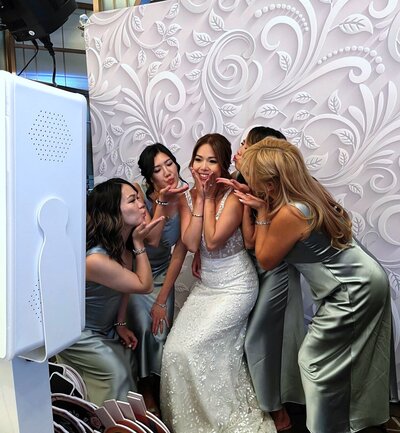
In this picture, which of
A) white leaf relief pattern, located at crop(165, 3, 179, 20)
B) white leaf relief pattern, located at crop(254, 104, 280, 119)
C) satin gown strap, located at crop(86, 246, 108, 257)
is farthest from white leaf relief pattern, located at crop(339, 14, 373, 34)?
satin gown strap, located at crop(86, 246, 108, 257)

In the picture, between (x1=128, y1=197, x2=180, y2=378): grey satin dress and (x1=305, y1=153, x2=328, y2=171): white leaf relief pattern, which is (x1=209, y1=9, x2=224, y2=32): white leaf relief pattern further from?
(x1=128, y1=197, x2=180, y2=378): grey satin dress

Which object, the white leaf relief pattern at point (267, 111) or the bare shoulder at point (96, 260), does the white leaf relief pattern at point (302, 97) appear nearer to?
the white leaf relief pattern at point (267, 111)

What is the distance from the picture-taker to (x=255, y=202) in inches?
74.2

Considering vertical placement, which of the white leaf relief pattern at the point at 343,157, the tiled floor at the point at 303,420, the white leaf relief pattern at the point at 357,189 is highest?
the white leaf relief pattern at the point at 343,157

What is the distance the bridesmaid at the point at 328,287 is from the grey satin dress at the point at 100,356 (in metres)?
0.70

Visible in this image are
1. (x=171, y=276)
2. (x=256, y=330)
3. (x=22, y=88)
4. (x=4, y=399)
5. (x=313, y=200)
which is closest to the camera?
(x=22, y=88)

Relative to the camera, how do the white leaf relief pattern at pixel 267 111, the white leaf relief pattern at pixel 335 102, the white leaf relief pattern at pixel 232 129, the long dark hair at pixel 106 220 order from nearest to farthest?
the long dark hair at pixel 106 220 → the white leaf relief pattern at pixel 335 102 → the white leaf relief pattern at pixel 267 111 → the white leaf relief pattern at pixel 232 129

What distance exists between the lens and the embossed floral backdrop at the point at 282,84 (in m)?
2.20

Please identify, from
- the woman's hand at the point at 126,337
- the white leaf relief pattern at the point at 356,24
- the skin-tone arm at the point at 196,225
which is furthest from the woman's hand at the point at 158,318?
the white leaf relief pattern at the point at 356,24

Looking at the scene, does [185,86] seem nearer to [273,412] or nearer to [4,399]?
[273,412]

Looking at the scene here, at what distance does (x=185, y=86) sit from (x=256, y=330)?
4.71 ft

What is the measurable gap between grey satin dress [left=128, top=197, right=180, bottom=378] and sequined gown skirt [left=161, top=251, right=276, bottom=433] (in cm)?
24

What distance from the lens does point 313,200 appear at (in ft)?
5.80

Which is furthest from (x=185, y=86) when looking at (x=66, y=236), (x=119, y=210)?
(x=66, y=236)
